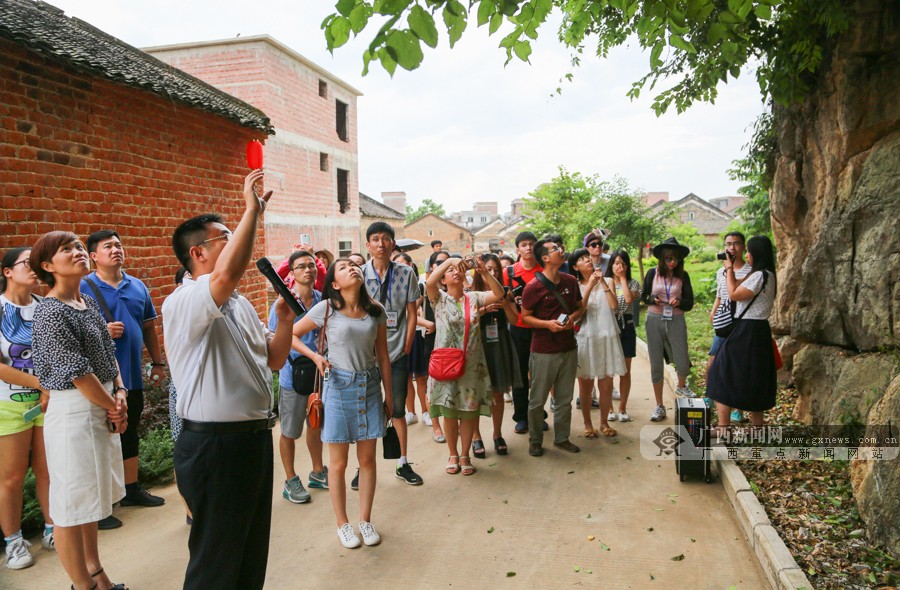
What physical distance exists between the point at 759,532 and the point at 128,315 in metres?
4.96

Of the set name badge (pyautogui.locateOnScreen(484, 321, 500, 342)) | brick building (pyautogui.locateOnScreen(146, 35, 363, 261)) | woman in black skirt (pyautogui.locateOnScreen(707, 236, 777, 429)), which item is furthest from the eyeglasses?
brick building (pyautogui.locateOnScreen(146, 35, 363, 261))

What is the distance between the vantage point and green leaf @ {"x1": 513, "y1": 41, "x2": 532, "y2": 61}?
357cm

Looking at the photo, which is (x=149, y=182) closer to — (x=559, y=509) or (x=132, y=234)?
(x=132, y=234)

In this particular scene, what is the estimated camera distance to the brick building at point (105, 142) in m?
5.23

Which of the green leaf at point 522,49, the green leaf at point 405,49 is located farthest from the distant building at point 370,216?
the green leaf at point 405,49

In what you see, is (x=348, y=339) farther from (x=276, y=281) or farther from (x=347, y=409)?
(x=276, y=281)

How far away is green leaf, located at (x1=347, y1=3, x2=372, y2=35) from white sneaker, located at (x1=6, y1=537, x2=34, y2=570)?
3998mm

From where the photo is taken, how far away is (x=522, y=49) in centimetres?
359

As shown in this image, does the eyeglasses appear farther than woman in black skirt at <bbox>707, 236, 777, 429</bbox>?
No

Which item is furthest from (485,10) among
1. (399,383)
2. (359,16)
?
(399,383)

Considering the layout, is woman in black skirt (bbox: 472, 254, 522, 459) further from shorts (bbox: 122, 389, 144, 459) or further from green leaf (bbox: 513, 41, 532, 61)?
shorts (bbox: 122, 389, 144, 459)

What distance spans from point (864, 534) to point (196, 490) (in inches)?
161

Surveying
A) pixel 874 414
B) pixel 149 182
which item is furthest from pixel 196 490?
pixel 149 182

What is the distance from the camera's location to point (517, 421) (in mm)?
6551
